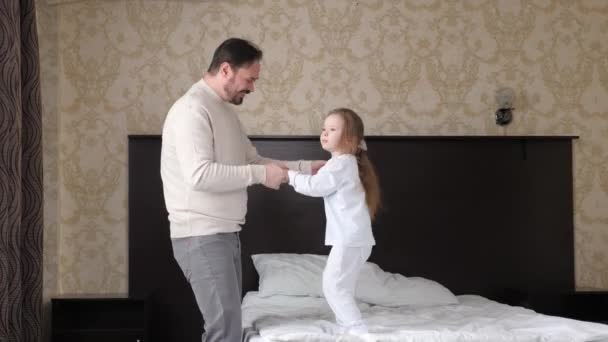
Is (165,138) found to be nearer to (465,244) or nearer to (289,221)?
(289,221)

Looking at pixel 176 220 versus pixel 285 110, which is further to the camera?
pixel 285 110

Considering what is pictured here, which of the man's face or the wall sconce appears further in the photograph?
the wall sconce

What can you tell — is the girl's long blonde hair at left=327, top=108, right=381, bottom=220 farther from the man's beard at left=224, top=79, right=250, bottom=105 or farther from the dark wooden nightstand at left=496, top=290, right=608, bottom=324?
the dark wooden nightstand at left=496, top=290, right=608, bottom=324

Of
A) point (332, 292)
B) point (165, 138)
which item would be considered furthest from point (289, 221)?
point (165, 138)

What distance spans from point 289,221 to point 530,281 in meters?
1.51

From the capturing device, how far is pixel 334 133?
3201 millimetres

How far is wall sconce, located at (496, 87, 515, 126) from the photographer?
4.55m

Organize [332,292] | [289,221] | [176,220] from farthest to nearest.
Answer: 1. [289,221]
2. [332,292]
3. [176,220]

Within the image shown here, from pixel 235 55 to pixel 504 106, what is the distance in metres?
2.31

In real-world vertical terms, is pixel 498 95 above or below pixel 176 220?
above

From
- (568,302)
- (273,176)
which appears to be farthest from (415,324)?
(568,302)

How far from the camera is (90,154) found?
445 cm

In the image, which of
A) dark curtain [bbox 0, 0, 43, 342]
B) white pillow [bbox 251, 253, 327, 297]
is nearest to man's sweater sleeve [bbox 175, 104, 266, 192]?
dark curtain [bbox 0, 0, 43, 342]

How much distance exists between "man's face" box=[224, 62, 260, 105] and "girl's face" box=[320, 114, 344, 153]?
0.46 m
